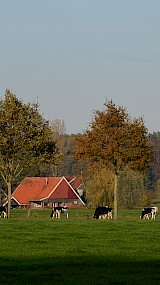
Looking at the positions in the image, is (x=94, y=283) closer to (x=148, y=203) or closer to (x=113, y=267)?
(x=113, y=267)

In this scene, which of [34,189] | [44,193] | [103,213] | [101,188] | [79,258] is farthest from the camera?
[44,193]

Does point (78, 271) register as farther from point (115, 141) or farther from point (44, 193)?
point (44, 193)

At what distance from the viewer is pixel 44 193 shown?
132875mm

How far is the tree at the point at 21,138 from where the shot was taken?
6238 centimetres

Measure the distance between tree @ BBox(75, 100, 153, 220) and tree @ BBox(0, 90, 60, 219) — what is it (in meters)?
3.34

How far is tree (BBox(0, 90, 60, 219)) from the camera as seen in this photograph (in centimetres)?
6238

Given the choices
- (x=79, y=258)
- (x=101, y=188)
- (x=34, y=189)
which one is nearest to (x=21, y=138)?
(x=101, y=188)

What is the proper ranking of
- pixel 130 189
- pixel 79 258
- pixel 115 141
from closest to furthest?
1. pixel 79 258
2. pixel 115 141
3. pixel 130 189

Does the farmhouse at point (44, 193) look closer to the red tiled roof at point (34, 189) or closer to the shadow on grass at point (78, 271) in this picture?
the red tiled roof at point (34, 189)

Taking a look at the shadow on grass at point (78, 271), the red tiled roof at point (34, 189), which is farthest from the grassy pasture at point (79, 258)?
the red tiled roof at point (34, 189)

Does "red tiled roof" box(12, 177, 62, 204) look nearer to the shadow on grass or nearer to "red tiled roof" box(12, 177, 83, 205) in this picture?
"red tiled roof" box(12, 177, 83, 205)

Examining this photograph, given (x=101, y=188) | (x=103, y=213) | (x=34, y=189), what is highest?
(x=34, y=189)

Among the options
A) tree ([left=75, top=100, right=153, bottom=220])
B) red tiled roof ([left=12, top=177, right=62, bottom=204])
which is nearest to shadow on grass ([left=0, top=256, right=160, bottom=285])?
tree ([left=75, top=100, right=153, bottom=220])

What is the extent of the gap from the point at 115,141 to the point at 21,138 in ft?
25.4
